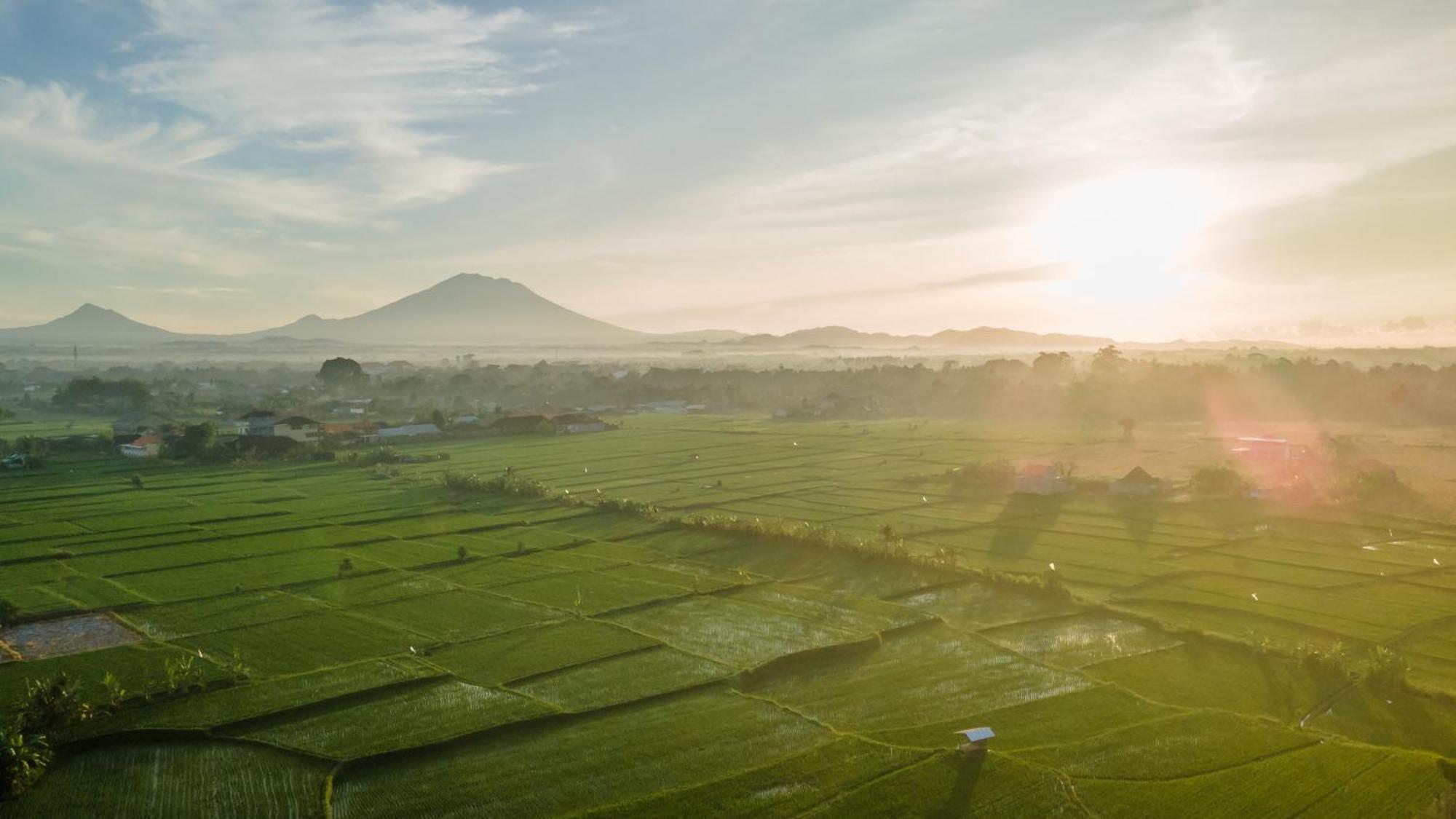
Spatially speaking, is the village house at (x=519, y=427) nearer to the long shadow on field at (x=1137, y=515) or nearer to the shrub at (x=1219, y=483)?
the long shadow on field at (x=1137, y=515)

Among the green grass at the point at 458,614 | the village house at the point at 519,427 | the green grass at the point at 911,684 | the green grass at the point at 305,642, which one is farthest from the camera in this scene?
the village house at the point at 519,427

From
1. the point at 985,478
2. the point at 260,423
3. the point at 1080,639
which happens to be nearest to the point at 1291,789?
the point at 1080,639

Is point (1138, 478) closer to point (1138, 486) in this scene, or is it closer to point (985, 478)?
point (1138, 486)

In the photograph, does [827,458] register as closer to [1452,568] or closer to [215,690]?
[1452,568]

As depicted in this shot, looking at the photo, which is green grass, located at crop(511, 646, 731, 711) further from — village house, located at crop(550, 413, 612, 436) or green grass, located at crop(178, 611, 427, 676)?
village house, located at crop(550, 413, 612, 436)

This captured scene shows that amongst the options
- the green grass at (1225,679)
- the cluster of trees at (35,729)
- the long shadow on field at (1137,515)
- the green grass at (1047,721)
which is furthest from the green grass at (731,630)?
the long shadow on field at (1137,515)
